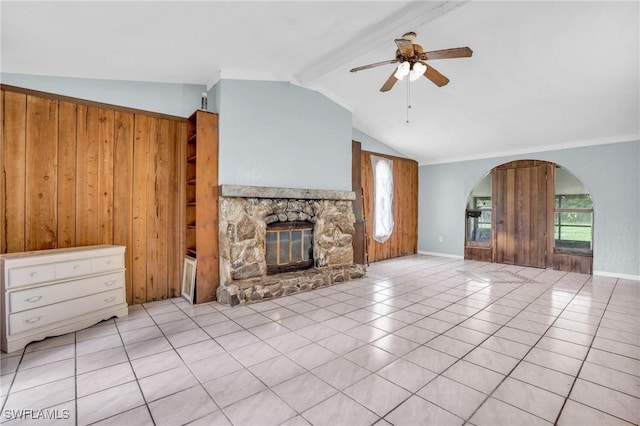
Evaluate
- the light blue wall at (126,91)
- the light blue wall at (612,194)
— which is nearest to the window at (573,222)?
the light blue wall at (612,194)

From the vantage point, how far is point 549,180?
19.0ft

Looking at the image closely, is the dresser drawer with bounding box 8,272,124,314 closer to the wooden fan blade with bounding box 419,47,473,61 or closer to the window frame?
the wooden fan blade with bounding box 419,47,473,61

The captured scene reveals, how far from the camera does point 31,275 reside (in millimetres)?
2525

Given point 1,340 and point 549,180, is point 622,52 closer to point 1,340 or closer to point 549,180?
point 549,180

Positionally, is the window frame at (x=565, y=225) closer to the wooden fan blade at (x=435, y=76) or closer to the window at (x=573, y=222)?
the window at (x=573, y=222)

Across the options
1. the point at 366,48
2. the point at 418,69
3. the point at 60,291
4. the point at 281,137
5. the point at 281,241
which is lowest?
the point at 60,291

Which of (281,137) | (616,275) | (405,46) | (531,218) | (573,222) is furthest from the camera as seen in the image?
(531,218)

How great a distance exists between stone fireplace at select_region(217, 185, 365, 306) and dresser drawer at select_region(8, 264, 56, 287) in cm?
160

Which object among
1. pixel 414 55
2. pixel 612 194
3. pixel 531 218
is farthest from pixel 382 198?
pixel 414 55

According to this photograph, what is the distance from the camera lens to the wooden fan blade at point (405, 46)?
8.65 ft

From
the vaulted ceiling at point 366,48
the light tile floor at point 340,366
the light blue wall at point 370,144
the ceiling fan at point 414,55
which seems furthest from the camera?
the light blue wall at point 370,144

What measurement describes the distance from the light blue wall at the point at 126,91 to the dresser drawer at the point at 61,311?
215 cm

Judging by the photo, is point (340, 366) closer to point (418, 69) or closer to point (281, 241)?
point (281, 241)

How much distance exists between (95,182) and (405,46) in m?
3.50
